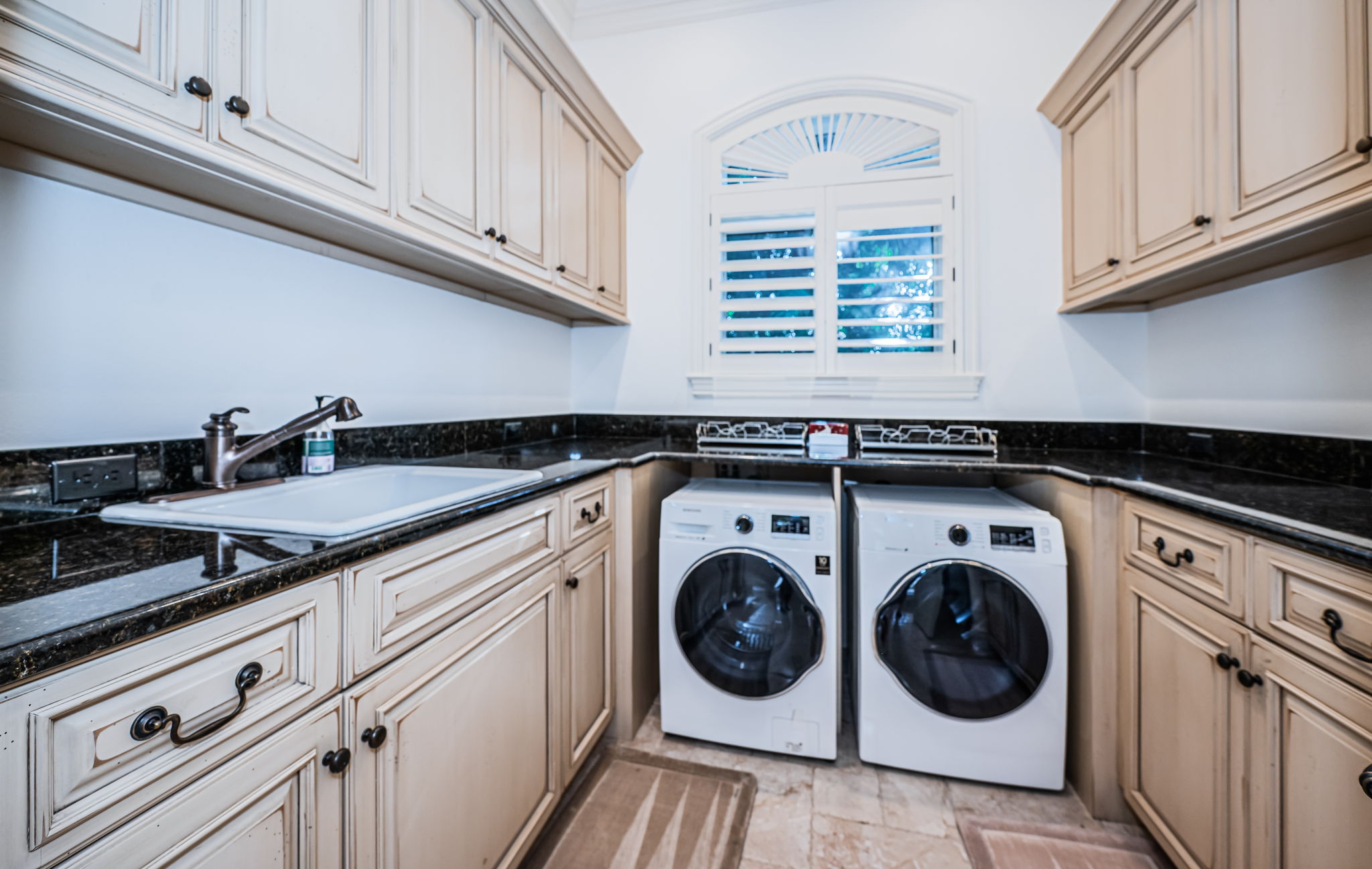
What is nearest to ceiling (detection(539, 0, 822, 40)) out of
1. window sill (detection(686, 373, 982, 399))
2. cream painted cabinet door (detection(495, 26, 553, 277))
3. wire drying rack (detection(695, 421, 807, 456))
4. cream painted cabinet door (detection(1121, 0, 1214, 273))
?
cream painted cabinet door (detection(495, 26, 553, 277))

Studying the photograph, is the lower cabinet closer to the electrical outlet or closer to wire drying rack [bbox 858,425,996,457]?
wire drying rack [bbox 858,425,996,457]

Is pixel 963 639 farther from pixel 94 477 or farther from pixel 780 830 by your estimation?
pixel 94 477

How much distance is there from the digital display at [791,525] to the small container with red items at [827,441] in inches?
11.9

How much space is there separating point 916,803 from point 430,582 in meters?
1.55

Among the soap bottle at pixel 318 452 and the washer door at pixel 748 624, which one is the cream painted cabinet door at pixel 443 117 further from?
the washer door at pixel 748 624

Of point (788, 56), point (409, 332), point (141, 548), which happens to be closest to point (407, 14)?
point (409, 332)

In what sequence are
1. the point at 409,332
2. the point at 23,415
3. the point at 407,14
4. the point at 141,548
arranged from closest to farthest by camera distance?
the point at 141,548 → the point at 23,415 → the point at 407,14 → the point at 409,332

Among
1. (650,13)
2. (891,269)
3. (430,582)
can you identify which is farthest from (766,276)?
(430,582)

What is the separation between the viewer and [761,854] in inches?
53.8

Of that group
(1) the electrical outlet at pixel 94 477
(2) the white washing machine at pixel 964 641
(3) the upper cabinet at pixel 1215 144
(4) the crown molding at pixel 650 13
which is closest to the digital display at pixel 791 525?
(2) the white washing machine at pixel 964 641

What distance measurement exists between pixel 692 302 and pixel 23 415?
2134mm

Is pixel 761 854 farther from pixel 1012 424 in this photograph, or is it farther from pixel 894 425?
pixel 1012 424

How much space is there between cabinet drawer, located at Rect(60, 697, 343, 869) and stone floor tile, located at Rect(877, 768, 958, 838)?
143 centimetres

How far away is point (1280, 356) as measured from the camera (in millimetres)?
1537
